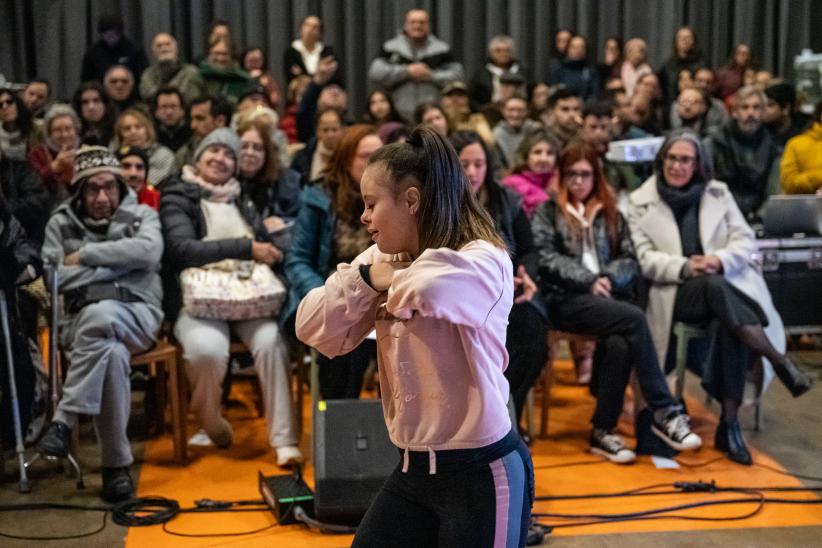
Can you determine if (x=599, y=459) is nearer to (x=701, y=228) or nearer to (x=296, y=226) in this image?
(x=701, y=228)

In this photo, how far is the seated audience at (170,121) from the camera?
239 inches

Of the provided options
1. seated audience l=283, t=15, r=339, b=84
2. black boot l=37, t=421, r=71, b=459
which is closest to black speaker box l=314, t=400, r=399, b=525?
black boot l=37, t=421, r=71, b=459

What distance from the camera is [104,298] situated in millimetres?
4109

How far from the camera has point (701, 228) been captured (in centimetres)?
478

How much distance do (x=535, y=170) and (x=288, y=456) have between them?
183 cm

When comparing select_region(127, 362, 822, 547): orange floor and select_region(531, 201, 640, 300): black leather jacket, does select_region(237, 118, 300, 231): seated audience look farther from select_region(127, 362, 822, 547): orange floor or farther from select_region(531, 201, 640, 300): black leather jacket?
select_region(531, 201, 640, 300): black leather jacket

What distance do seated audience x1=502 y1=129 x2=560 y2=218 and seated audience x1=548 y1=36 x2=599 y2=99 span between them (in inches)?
154

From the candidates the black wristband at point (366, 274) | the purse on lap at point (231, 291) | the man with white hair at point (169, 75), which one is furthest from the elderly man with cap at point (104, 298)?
the man with white hair at point (169, 75)

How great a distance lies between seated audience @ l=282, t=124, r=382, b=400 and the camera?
4254 mm

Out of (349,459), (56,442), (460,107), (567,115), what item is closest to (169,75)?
(460,107)

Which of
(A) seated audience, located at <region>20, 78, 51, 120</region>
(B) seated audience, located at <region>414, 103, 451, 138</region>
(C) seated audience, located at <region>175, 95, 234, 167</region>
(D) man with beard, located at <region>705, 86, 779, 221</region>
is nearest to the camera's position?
(B) seated audience, located at <region>414, 103, 451, 138</region>

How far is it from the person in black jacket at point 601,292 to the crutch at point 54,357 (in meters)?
1.97

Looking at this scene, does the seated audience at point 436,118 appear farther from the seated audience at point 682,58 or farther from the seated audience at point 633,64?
the seated audience at point 682,58

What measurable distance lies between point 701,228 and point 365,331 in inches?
119
